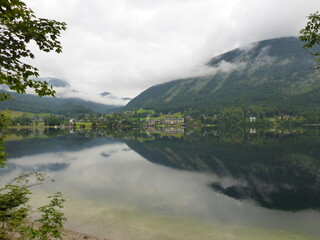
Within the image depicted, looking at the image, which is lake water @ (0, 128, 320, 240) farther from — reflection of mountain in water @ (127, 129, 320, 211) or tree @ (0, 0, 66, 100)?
tree @ (0, 0, 66, 100)

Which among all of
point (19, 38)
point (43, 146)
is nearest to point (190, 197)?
point (19, 38)

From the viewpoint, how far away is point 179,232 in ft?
73.9

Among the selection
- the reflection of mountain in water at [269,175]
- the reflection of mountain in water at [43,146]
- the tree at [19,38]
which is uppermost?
the tree at [19,38]

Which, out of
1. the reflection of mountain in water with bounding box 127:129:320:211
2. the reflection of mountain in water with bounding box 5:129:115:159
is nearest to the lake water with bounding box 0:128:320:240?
the reflection of mountain in water with bounding box 127:129:320:211

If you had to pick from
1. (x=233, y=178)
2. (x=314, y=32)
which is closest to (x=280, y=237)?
(x=314, y=32)

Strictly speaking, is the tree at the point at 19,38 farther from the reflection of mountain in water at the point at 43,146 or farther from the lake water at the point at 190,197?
the reflection of mountain in water at the point at 43,146

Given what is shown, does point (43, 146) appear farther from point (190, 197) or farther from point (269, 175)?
point (269, 175)

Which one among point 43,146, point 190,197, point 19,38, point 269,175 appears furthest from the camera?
point 43,146

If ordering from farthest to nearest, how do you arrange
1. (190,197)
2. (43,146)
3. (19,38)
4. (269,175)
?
(43,146) < (269,175) < (190,197) < (19,38)

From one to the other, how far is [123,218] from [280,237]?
17465 mm

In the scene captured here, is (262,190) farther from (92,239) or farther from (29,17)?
(29,17)

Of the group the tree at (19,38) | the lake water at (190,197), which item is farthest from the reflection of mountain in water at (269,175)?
the tree at (19,38)

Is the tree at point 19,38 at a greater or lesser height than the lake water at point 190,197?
greater

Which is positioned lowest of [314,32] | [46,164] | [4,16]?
[46,164]
